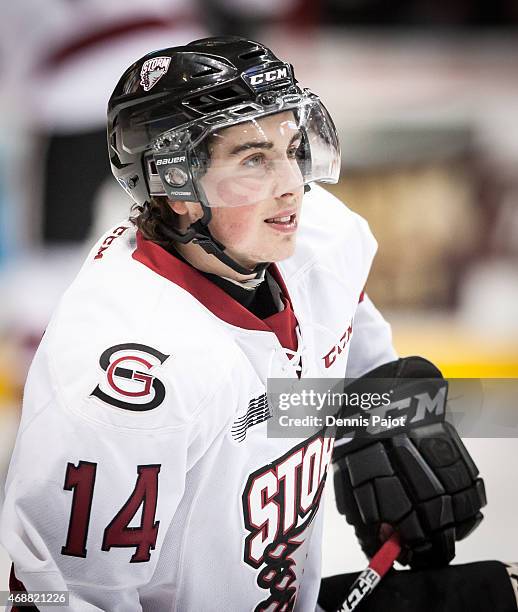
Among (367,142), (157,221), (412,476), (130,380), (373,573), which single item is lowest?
(373,573)

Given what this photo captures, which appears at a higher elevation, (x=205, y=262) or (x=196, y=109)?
(x=196, y=109)

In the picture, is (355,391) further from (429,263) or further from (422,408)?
(429,263)

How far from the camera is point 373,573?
5.58 feet

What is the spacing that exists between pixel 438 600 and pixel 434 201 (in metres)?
1.81

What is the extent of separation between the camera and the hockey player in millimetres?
1378

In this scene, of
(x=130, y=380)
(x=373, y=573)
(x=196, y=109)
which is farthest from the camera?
(x=373, y=573)

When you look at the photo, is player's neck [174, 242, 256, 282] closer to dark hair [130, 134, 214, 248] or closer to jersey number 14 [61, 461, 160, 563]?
dark hair [130, 134, 214, 248]

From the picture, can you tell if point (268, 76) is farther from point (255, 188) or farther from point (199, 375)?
point (199, 375)

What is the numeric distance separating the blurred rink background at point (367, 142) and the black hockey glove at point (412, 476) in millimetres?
1302

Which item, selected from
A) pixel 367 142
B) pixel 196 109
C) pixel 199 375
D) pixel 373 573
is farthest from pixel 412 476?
pixel 367 142

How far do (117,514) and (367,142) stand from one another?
84.0 inches

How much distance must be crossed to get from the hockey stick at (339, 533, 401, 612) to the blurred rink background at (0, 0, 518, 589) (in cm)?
140

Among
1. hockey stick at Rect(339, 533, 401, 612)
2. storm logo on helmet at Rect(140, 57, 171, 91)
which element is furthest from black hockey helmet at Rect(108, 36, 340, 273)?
hockey stick at Rect(339, 533, 401, 612)

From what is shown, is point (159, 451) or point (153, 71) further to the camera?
point (153, 71)
